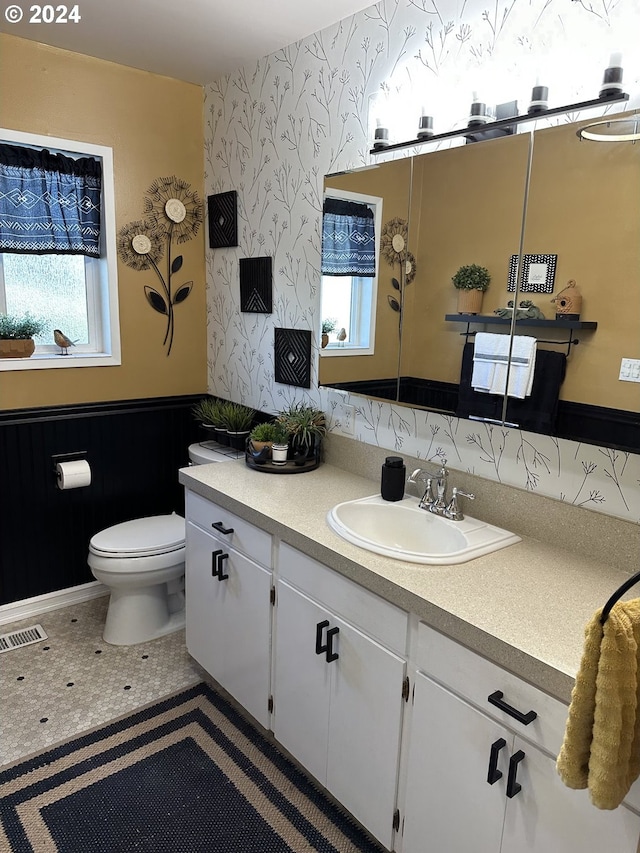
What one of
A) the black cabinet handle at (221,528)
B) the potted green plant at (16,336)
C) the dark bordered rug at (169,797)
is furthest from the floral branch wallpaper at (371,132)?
the dark bordered rug at (169,797)

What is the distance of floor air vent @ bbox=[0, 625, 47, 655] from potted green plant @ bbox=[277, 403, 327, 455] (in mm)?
1445

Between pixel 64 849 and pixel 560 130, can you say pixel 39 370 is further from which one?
pixel 560 130

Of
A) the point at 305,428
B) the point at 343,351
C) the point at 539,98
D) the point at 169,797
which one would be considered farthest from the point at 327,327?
the point at 169,797

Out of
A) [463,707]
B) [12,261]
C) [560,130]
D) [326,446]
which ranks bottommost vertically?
[463,707]

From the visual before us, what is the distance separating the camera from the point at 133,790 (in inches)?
74.8

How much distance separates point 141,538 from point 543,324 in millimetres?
1853

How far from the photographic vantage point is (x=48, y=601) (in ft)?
9.47

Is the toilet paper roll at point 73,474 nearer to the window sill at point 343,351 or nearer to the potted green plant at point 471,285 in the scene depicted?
the window sill at point 343,351

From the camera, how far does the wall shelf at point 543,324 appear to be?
5.09 ft

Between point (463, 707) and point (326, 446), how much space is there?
1285 mm

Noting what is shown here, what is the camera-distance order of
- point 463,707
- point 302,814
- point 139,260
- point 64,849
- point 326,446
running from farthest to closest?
point 139,260
point 326,446
point 302,814
point 64,849
point 463,707

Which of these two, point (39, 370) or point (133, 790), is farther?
point (39, 370)

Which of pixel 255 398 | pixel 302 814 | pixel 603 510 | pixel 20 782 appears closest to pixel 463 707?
pixel 603 510

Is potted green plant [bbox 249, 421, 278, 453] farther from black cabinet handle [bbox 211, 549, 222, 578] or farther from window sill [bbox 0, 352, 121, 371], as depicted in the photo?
window sill [bbox 0, 352, 121, 371]
